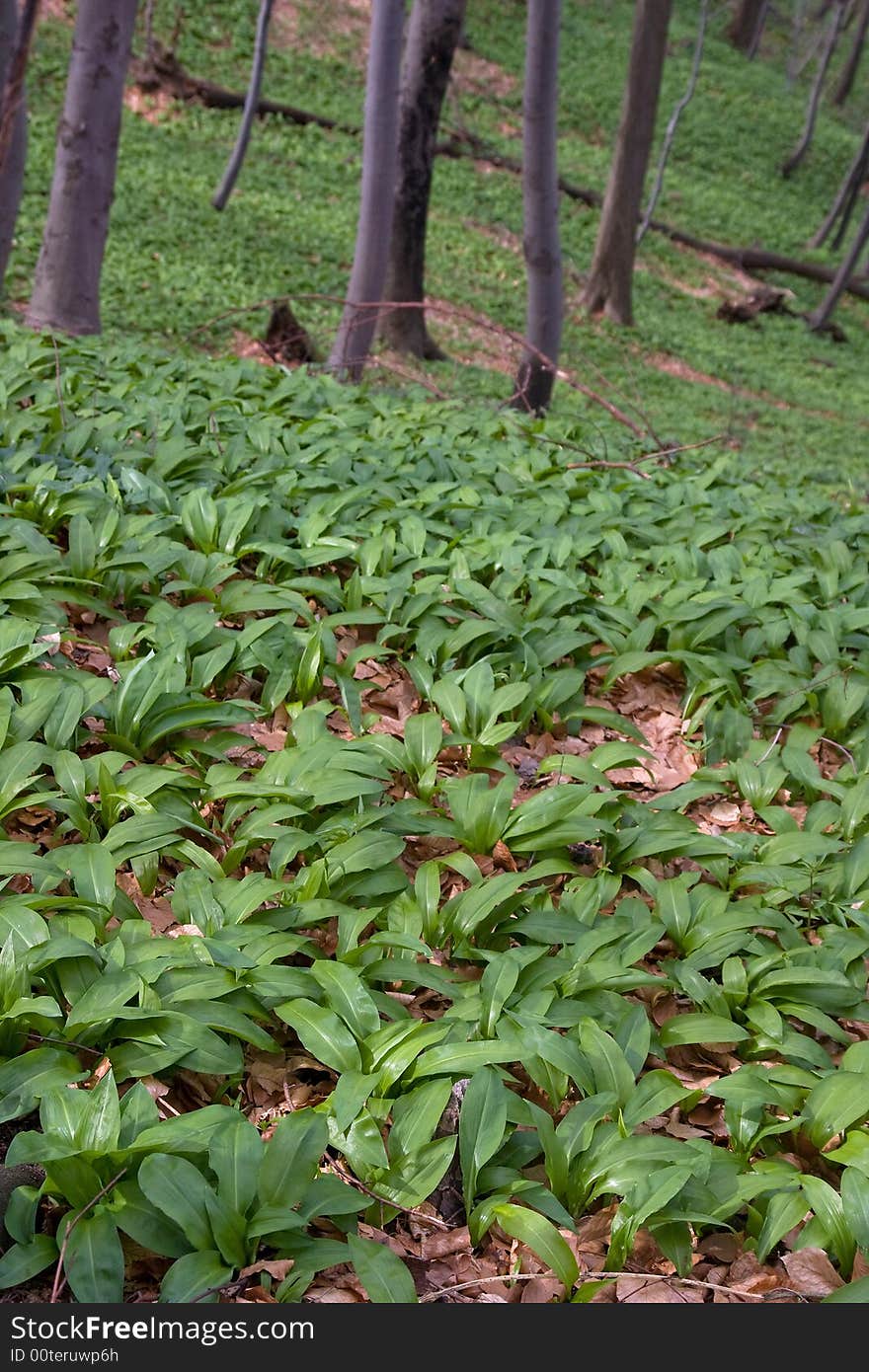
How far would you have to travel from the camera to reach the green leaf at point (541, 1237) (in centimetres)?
162

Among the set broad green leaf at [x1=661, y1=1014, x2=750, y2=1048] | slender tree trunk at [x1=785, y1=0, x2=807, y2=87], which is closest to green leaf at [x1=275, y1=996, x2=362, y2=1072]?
broad green leaf at [x1=661, y1=1014, x2=750, y2=1048]

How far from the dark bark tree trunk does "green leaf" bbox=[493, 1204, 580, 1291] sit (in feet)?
10.4

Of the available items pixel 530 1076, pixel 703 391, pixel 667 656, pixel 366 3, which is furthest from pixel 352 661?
pixel 366 3

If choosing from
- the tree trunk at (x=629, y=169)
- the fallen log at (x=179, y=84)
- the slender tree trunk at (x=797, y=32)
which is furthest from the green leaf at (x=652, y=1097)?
the slender tree trunk at (x=797, y=32)

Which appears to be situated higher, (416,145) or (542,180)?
(416,145)

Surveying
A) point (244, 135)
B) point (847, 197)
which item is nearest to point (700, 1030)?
point (244, 135)

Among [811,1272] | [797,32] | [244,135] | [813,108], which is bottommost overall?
[811,1272]

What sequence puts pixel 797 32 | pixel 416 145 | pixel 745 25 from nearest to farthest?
pixel 416 145
pixel 745 25
pixel 797 32

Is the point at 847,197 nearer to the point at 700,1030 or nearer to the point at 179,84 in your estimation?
the point at 179,84

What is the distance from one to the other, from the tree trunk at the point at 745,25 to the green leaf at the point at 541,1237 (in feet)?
119

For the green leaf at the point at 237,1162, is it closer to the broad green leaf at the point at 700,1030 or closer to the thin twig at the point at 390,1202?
the thin twig at the point at 390,1202

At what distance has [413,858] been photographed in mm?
2689

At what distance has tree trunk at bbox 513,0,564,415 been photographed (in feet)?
23.6

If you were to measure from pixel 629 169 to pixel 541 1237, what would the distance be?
15.7 m
